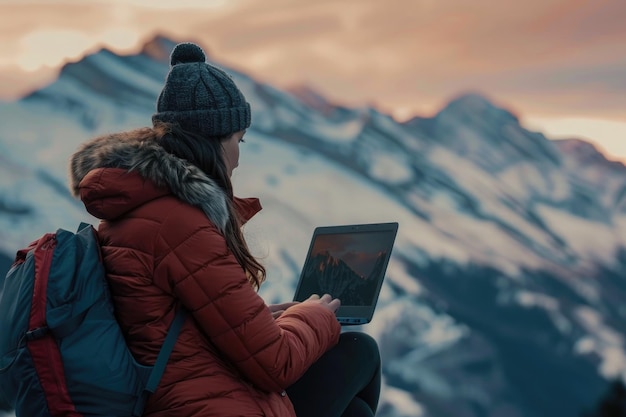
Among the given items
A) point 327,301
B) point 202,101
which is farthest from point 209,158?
point 327,301

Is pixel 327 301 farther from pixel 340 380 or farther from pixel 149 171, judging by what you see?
pixel 149 171

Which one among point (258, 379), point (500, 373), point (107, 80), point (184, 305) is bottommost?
point (500, 373)

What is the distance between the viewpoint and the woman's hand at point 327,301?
1819mm

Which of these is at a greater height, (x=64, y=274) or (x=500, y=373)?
(x=64, y=274)

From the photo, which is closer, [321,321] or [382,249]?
[321,321]

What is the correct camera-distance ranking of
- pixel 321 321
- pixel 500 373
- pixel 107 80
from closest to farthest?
pixel 321 321 → pixel 107 80 → pixel 500 373

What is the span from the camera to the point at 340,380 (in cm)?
187

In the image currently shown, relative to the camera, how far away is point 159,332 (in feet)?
5.11

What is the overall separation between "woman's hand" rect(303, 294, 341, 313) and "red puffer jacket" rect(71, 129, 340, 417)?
22cm

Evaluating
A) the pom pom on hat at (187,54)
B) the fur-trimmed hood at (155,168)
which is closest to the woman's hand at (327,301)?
the fur-trimmed hood at (155,168)

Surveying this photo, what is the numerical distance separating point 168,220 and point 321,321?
37 centimetres

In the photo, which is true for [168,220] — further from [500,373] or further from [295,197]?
[500,373]

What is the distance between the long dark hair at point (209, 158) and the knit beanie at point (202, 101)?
0.03 metres

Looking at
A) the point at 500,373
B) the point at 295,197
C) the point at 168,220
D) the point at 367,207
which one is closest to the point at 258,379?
the point at 168,220
